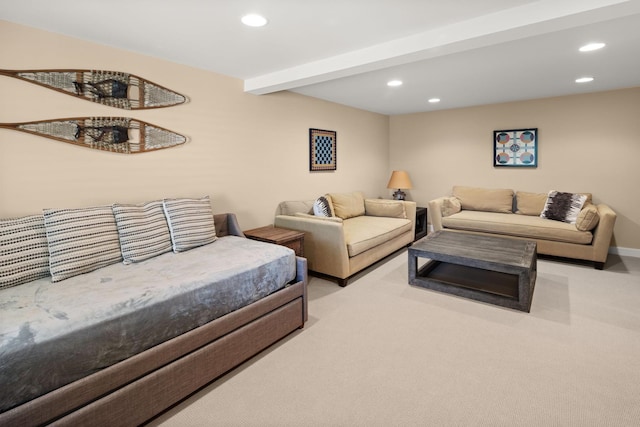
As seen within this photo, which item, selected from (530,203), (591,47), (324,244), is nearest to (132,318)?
(324,244)

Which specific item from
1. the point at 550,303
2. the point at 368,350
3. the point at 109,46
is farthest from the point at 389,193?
the point at 109,46

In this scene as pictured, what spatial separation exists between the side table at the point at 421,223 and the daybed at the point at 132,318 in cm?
330

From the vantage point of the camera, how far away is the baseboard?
13.9 ft

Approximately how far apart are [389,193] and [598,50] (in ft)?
12.6

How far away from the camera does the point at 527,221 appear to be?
4.28 metres

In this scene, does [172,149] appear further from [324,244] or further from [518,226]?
[518,226]

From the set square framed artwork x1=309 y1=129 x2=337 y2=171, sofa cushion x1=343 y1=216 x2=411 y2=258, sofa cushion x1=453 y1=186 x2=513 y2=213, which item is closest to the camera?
sofa cushion x1=343 y1=216 x2=411 y2=258

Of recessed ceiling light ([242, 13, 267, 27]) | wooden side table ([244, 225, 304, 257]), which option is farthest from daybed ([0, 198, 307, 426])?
recessed ceiling light ([242, 13, 267, 27])

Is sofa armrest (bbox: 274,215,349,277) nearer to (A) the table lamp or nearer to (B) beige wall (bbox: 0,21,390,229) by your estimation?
(B) beige wall (bbox: 0,21,390,229)

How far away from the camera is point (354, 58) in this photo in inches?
105

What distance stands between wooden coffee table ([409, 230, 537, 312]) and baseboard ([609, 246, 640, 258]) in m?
2.03

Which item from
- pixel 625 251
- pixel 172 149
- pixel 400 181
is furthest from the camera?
pixel 400 181

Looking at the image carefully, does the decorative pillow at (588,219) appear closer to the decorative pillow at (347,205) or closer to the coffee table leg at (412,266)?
the coffee table leg at (412,266)

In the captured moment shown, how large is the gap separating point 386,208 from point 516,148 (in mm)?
2247
